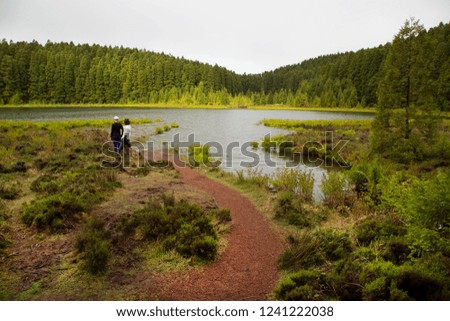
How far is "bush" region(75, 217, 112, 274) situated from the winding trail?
4.83 ft

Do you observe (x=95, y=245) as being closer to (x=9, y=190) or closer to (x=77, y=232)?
(x=77, y=232)

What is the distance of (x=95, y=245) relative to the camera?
581cm

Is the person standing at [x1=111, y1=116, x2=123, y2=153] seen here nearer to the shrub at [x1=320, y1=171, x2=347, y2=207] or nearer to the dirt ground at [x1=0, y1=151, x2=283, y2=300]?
the dirt ground at [x1=0, y1=151, x2=283, y2=300]

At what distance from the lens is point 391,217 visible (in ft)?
24.6

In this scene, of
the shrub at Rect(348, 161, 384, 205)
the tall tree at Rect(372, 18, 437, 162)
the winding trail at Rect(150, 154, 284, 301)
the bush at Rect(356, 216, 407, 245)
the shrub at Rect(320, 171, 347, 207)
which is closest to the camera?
the winding trail at Rect(150, 154, 284, 301)

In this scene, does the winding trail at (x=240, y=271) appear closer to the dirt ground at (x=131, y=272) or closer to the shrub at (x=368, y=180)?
the dirt ground at (x=131, y=272)

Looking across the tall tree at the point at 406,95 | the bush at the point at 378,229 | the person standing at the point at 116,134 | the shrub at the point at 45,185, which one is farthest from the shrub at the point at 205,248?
the tall tree at the point at 406,95

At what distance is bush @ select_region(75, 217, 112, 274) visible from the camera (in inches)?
216

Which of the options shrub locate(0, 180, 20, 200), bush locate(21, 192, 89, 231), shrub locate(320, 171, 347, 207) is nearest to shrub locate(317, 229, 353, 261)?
shrub locate(320, 171, 347, 207)

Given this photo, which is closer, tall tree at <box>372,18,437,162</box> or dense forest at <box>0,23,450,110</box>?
tall tree at <box>372,18,437,162</box>

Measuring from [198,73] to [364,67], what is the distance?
67219 mm

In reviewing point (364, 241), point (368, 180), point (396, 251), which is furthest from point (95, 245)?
point (368, 180)

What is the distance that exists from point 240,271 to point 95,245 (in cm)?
308
